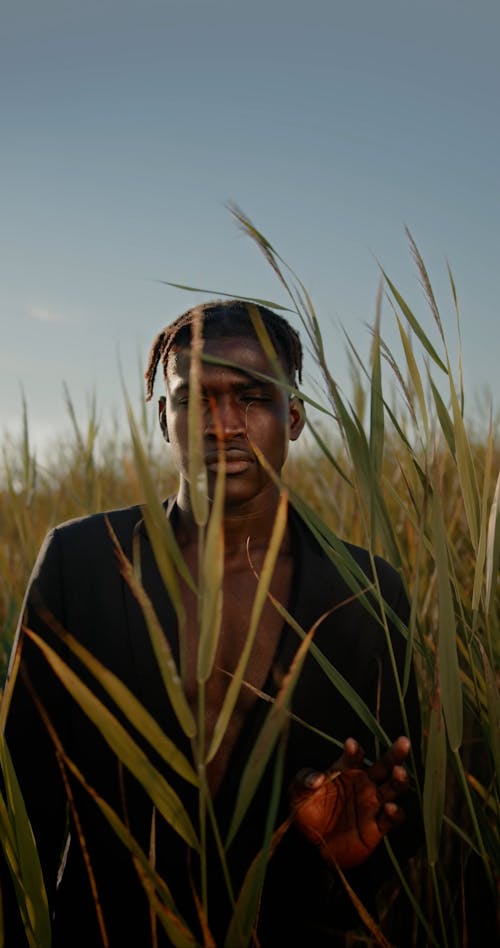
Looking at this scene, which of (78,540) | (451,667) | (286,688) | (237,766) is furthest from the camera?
(78,540)

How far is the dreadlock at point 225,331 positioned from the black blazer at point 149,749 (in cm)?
30

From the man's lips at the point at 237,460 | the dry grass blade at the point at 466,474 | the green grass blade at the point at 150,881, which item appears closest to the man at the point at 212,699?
the man's lips at the point at 237,460

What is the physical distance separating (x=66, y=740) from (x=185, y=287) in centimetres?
66

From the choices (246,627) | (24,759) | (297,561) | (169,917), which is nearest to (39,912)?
(169,917)

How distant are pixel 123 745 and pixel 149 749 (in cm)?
48

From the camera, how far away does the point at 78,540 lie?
3.79 ft

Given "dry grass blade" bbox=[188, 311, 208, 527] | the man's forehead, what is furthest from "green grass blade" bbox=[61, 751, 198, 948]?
the man's forehead

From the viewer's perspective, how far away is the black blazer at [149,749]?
3.44 feet

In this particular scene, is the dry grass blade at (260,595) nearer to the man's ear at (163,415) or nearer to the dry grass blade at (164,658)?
the dry grass blade at (164,658)

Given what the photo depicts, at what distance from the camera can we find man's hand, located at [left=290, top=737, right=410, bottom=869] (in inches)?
31.4

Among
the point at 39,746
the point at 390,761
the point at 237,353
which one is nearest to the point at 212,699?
the point at 39,746

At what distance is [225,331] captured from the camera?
1.13 meters

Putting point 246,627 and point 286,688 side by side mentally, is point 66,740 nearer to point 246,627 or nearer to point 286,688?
point 246,627

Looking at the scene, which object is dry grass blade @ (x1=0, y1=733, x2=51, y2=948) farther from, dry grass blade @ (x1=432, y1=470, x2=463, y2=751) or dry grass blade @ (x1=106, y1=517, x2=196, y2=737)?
dry grass blade @ (x1=432, y1=470, x2=463, y2=751)
